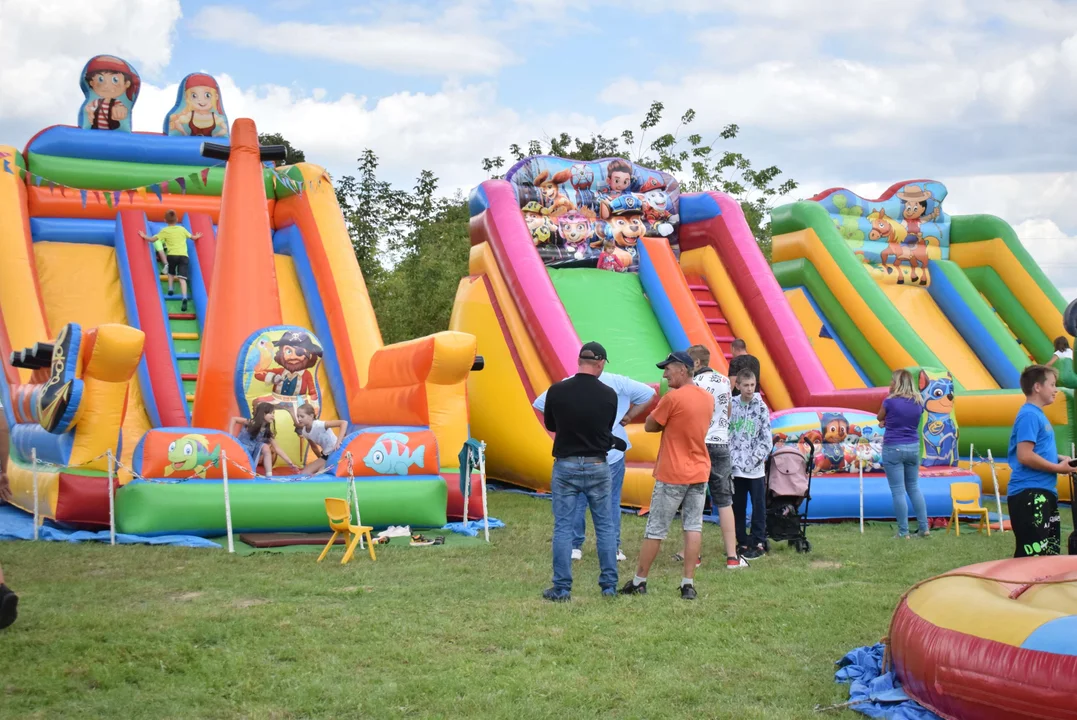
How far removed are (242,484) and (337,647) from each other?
3.12 m

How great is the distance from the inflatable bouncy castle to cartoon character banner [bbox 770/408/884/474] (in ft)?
8.00

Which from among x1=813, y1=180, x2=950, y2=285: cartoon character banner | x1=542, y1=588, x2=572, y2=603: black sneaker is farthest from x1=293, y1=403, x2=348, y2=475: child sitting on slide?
x1=813, y1=180, x2=950, y2=285: cartoon character banner

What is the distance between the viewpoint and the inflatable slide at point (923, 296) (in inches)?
420

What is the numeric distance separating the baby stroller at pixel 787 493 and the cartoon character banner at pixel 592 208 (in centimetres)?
456

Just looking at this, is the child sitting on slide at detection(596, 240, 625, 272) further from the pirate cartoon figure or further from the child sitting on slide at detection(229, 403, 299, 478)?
the child sitting on slide at detection(229, 403, 299, 478)

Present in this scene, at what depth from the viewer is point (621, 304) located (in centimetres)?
1110

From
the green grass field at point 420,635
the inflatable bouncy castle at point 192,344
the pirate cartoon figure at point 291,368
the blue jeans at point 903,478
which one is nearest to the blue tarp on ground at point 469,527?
the inflatable bouncy castle at point 192,344

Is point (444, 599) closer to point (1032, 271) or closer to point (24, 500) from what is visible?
point (24, 500)

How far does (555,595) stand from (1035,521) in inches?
85.1

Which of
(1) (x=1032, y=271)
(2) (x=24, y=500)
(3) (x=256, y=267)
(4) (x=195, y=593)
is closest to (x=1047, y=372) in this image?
(4) (x=195, y=593)

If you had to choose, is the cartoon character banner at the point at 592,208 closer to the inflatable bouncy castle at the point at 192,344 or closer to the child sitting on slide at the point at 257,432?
the inflatable bouncy castle at the point at 192,344

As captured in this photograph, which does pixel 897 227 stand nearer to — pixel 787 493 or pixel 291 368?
pixel 787 493

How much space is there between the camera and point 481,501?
26.6ft

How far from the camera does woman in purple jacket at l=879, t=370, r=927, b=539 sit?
742cm
